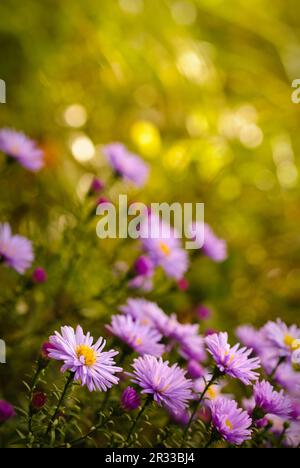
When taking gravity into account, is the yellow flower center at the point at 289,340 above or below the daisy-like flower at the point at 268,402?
above

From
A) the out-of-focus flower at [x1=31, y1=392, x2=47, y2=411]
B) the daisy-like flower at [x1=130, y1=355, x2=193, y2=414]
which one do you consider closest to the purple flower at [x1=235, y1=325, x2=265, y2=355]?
the daisy-like flower at [x1=130, y1=355, x2=193, y2=414]

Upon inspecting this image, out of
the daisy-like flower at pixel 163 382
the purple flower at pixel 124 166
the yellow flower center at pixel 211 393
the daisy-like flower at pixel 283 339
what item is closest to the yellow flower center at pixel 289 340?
the daisy-like flower at pixel 283 339

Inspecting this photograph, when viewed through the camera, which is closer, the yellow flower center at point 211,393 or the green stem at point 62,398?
the green stem at point 62,398

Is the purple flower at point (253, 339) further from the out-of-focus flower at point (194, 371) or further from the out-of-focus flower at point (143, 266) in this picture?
the out-of-focus flower at point (143, 266)

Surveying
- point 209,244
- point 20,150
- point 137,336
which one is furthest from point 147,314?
point 20,150
